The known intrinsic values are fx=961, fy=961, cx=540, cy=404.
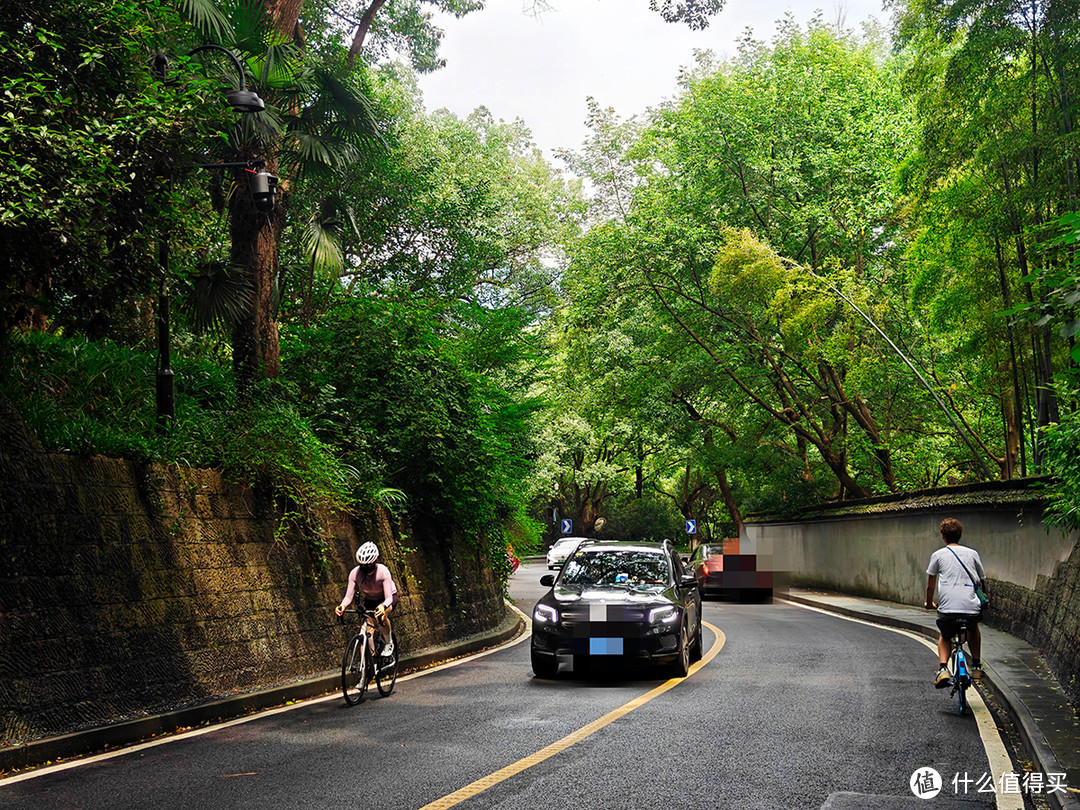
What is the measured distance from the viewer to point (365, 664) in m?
10.2

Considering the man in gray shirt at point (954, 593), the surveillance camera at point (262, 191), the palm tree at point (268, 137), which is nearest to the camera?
the man in gray shirt at point (954, 593)

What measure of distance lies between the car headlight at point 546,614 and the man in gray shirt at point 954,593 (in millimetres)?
4156

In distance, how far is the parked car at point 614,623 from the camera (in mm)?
11172

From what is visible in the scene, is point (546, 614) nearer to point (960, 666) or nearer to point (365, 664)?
point (365, 664)

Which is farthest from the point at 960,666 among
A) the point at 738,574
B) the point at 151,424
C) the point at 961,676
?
the point at 738,574

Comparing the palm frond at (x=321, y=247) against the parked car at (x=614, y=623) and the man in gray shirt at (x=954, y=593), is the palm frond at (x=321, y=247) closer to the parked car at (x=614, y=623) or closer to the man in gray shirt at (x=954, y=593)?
the parked car at (x=614, y=623)

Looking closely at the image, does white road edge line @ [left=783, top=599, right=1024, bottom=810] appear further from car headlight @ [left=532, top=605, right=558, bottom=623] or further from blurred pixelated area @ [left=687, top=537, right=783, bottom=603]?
blurred pixelated area @ [left=687, top=537, right=783, bottom=603]

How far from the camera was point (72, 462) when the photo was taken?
28.3ft

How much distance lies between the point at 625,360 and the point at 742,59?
40.9 ft

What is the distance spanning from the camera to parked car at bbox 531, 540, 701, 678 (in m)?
11.2

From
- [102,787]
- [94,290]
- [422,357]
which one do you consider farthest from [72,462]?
[422,357]

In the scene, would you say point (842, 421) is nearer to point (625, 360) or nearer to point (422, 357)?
point (625, 360)

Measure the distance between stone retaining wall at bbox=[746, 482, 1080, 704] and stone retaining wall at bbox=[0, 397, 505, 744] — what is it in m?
8.10

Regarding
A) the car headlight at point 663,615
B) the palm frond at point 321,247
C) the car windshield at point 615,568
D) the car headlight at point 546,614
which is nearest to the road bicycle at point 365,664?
the car headlight at point 546,614
